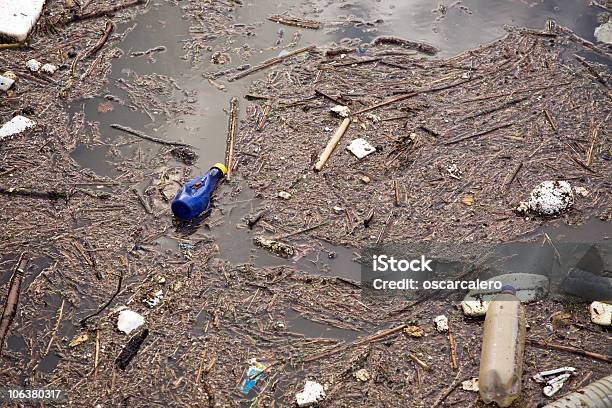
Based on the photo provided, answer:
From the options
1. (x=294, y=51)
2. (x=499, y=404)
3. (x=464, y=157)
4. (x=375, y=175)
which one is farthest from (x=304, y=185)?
(x=499, y=404)

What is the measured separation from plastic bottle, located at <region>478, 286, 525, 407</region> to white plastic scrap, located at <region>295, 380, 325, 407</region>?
101 cm

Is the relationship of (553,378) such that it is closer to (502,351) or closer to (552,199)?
(502,351)

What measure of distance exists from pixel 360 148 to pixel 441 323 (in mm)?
1824

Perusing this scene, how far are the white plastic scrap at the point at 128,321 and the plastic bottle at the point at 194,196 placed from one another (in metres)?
0.92

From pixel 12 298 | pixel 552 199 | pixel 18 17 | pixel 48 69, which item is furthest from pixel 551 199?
pixel 18 17

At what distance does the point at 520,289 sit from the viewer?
4.82 meters

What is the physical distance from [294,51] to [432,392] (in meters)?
3.84

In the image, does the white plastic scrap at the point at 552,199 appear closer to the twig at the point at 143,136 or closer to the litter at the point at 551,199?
the litter at the point at 551,199

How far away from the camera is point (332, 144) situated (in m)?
5.87

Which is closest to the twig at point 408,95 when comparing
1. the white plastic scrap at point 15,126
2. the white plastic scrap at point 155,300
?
the white plastic scrap at point 155,300

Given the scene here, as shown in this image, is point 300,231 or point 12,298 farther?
point 300,231

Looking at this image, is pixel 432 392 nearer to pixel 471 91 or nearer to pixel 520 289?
pixel 520 289

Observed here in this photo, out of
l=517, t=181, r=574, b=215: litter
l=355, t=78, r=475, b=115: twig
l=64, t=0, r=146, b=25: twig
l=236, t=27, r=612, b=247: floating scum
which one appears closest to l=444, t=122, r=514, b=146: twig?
l=236, t=27, r=612, b=247: floating scum

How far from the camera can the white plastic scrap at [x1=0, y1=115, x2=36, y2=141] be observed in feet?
19.9
